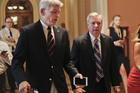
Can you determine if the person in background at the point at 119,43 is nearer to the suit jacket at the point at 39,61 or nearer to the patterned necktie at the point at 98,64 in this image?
the patterned necktie at the point at 98,64

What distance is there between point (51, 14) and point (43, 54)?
1.27 ft

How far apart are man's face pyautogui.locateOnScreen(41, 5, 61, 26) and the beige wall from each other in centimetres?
616

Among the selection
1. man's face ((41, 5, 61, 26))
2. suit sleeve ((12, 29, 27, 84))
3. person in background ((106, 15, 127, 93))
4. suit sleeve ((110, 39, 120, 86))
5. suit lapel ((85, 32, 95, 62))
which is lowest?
person in background ((106, 15, 127, 93))

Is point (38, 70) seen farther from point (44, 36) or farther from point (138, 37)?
point (138, 37)

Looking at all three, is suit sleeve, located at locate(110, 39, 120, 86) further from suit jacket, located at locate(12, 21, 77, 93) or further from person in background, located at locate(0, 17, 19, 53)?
person in background, located at locate(0, 17, 19, 53)

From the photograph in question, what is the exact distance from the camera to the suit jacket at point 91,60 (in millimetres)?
4031

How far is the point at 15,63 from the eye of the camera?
118 inches

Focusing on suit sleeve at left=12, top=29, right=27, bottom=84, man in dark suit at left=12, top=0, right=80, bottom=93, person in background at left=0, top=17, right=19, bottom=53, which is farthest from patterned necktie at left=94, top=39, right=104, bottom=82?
person in background at left=0, top=17, right=19, bottom=53

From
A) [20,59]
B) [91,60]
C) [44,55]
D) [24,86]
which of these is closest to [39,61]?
[44,55]

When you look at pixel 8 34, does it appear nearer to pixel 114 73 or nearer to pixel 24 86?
pixel 114 73

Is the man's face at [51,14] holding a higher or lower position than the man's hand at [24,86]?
higher

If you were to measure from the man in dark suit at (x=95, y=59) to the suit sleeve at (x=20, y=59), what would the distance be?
45.7 inches

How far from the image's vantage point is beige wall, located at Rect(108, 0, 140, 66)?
362 inches

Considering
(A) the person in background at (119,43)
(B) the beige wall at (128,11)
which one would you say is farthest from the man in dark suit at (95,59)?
(B) the beige wall at (128,11)
